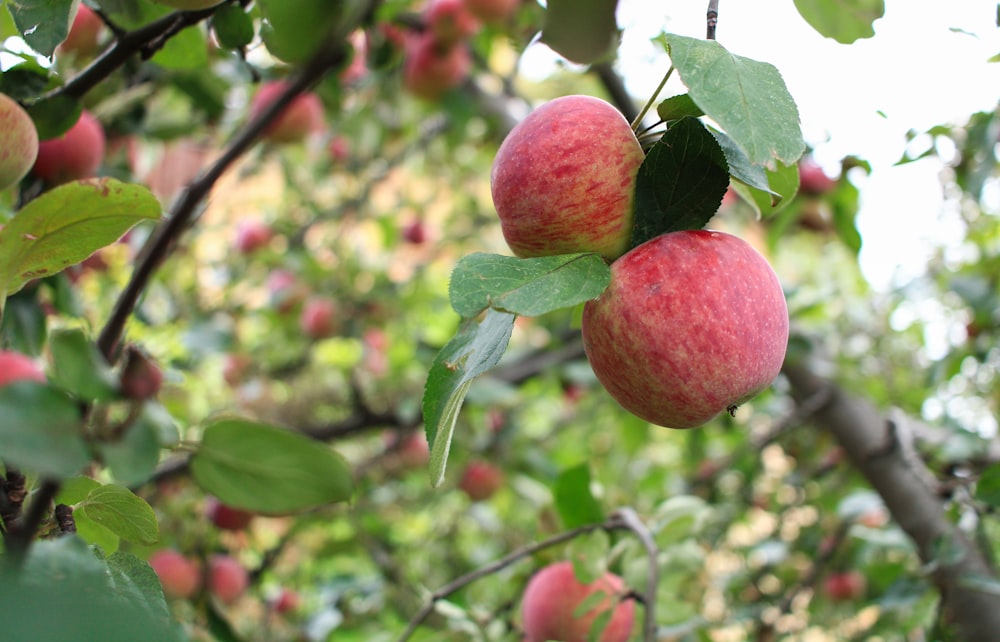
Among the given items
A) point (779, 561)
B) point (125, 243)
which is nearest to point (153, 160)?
point (125, 243)

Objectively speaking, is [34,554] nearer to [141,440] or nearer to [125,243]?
[141,440]

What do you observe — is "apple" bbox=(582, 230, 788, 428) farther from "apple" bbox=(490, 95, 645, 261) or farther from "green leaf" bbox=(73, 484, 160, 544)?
"green leaf" bbox=(73, 484, 160, 544)

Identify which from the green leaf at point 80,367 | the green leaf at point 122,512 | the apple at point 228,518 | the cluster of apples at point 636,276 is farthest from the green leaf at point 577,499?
the apple at point 228,518

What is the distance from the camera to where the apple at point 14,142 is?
53cm

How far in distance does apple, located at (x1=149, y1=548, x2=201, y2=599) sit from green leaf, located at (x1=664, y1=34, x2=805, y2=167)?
3.55ft

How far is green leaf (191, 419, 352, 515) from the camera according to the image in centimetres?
35

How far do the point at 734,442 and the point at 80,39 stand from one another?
60.3 inches

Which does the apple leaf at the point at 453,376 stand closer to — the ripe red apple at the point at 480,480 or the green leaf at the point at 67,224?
the green leaf at the point at 67,224

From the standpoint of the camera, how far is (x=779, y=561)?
1558 mm

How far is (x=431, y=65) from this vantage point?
5.22 feet

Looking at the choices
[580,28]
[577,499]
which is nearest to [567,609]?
[577,499]

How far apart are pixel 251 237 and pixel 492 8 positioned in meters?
0.91

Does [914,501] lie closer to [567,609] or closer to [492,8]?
[567,609]

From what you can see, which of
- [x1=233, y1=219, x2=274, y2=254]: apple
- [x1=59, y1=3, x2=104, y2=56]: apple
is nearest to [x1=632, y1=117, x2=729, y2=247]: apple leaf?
[x1=59, y1=3, x2=104, y2=56]: apple
